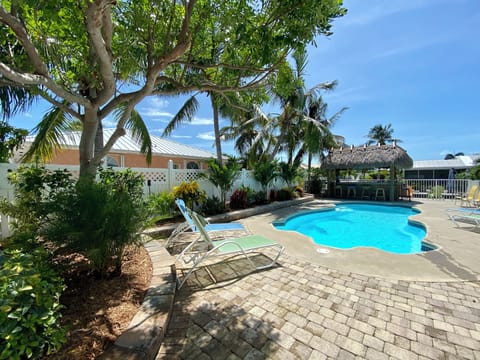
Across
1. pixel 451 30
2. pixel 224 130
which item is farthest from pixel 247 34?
pixel 224 130

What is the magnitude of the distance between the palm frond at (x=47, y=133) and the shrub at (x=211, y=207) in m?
5.04

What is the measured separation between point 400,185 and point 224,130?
50.9ft

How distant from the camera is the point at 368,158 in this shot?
1462 centimetres

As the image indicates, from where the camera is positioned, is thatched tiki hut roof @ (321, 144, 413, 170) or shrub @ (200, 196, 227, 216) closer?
shrub @ (200, 196, 227, 216)

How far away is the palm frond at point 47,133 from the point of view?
5793 mm

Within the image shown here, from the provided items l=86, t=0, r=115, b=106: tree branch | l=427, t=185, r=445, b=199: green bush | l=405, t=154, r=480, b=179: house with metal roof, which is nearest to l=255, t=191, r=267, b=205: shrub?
l=86, t=0, r=115, b=106: tree branch

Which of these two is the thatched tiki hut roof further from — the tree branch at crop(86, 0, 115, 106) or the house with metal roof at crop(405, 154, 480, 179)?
the house with metal roof at crop(405, 154, 480, 179)

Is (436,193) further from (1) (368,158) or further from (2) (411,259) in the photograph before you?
(2) (411,259)

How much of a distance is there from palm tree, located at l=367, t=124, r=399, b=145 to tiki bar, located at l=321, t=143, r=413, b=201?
3104cm

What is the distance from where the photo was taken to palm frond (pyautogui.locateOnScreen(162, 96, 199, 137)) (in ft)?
38.7

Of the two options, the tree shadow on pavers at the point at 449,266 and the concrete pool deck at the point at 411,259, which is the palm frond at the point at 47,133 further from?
the tree shadow on pavers at the point at 449,266

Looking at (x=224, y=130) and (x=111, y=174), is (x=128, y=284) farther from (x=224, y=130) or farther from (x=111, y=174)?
(x=224, y=130)

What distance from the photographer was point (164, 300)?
2.58 m

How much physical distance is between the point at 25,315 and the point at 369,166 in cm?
1684
